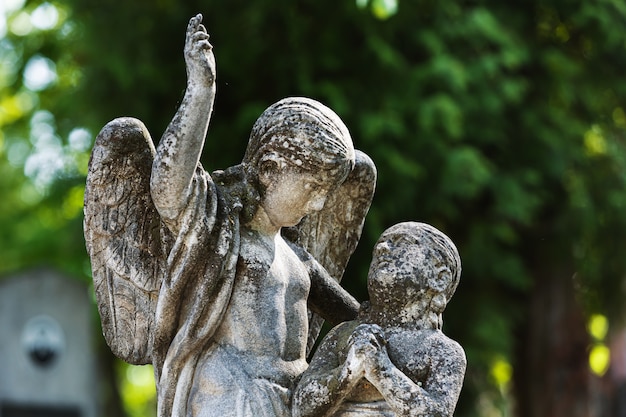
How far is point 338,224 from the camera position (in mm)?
5656

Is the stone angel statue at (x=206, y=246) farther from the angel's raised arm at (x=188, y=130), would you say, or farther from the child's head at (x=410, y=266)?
the child's head at (x=410, y=266)

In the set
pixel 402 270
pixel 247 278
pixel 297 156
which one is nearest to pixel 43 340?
pixel 247 278

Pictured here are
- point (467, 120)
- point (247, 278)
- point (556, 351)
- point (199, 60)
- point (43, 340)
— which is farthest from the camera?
point (556, 351)

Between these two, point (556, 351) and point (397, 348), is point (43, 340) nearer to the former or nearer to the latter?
point (556, 351)

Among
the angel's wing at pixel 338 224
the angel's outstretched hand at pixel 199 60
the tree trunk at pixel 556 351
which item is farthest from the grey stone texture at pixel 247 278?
the tree trunk at pixel 556 351

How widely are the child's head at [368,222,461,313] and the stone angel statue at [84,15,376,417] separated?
35 centimetres

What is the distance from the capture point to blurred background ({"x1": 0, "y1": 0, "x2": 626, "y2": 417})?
11359 millimetres

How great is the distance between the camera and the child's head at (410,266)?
4.74m

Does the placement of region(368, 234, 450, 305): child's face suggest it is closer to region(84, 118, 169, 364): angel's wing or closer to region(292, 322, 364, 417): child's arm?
region(292, 322, 364, 417): child's arm

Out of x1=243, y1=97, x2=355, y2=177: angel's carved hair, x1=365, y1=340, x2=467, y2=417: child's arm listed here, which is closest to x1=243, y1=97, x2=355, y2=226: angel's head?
x1=243, y1=97, x2=355, y2=177: angel's carved hair

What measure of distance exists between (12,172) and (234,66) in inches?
336

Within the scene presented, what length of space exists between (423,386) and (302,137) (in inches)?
42.8

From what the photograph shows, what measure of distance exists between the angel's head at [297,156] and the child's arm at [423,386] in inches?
29.9

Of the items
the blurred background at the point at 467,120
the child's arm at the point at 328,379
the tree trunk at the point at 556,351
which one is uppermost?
the child's arm at the point at 328,379
